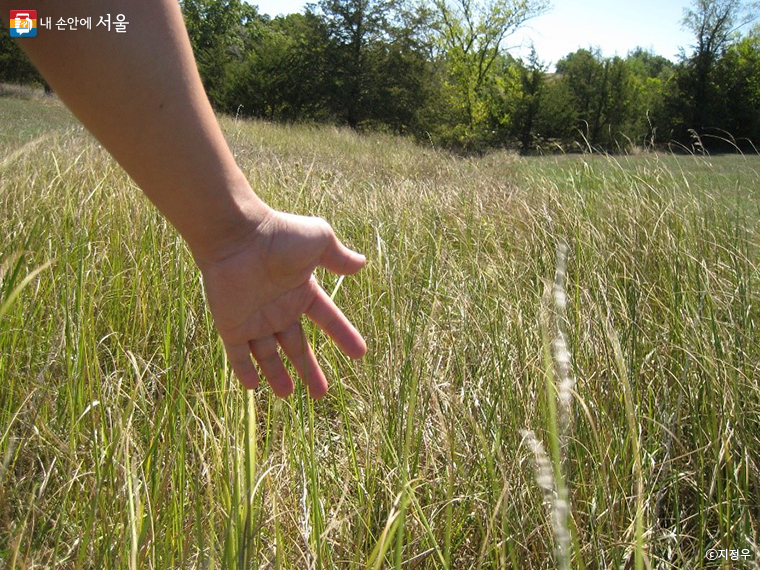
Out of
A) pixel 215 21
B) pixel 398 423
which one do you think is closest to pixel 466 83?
pixel 398 423

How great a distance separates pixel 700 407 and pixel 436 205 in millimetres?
2230

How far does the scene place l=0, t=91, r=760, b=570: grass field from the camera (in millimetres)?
911

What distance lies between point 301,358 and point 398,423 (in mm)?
341

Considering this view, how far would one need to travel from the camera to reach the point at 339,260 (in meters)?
1.02

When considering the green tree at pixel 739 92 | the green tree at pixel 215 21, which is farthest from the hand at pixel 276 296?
the green tree at pixel 215 21

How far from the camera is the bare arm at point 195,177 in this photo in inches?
30.6

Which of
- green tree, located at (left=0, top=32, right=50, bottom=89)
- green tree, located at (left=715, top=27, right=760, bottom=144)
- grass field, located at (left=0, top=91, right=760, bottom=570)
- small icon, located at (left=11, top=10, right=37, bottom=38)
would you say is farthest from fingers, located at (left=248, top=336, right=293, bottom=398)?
green tree, located at (left=0, top=32, right=50, bottom=89)

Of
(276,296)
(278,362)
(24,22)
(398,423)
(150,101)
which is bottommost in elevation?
(398,423)

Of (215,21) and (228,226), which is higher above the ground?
(215,21)

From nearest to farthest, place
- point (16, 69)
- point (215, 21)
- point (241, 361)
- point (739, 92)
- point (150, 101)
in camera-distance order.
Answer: point (150, 101), point (241, 361), point (739, 92), point (16, 69), point (215, 21)

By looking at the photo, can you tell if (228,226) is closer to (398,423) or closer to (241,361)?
(241,361)

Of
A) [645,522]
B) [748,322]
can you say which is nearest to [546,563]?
[645,522]

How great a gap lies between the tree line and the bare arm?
16.5m

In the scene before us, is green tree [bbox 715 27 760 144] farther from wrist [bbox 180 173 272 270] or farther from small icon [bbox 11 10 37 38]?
small icon [bbox 11 10 37 38]
